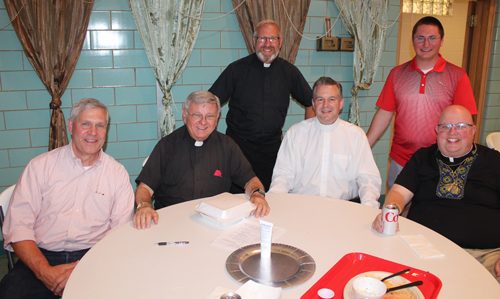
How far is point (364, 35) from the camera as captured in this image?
4.13 metres

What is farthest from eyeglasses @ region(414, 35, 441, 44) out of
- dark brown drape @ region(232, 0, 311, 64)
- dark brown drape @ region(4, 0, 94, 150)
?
dark brown drape @ region(4, 0, 94, 150)

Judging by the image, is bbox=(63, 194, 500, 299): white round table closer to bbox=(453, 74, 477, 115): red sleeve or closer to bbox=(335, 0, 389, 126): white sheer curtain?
bbox=(453, 74, 477, 115): red sleeve

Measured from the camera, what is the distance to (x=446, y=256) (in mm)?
1508

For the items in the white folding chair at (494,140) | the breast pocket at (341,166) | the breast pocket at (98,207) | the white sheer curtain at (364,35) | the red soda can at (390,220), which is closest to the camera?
the red soda can at (390,220)

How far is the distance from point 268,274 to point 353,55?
3.46 metres

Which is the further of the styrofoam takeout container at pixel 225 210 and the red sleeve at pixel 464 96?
the red sleeve at pixel 464 96

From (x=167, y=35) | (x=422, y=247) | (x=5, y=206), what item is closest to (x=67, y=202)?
(x=5, y=206)

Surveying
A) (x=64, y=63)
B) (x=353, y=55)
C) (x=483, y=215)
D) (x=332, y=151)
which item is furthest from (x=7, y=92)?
(x=483, y=215)

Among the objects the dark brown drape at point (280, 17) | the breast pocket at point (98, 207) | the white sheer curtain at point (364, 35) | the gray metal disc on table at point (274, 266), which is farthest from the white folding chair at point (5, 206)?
the white sheer curtain at point (364, 35)

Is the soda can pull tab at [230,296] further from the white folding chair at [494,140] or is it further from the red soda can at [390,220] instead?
the white folding chair at [494,140]

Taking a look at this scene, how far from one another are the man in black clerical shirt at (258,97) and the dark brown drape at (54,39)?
133 cm

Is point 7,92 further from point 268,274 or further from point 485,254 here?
point 485,254

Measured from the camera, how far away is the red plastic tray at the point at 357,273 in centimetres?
129

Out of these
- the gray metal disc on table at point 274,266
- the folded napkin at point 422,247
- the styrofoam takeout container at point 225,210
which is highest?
the styrofoam takeout container at point 225,210
